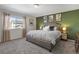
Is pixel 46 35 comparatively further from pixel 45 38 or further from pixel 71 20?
pixel 71 20

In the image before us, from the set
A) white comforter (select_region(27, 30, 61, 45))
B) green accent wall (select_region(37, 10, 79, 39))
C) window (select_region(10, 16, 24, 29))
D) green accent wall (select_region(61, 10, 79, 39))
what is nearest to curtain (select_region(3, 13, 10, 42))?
window (select_region(10, 16, 24, 29))

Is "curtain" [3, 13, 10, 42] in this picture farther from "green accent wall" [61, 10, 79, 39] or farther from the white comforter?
"green accent wall" [61, 10, 79, 39]

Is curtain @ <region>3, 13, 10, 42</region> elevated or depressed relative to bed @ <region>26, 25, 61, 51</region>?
elevated

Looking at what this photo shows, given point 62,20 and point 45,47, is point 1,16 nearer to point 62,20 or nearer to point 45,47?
point 45,47

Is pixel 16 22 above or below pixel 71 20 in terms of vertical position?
below

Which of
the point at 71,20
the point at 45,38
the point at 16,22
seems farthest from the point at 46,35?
the point at 71,20

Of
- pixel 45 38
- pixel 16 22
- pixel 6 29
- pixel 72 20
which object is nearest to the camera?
pixel 16 22

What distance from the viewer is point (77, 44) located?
8.22 feet

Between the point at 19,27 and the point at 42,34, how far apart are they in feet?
3.34

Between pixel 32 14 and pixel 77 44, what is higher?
pixel 32 14

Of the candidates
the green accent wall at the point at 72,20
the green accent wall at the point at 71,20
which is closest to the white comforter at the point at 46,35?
the green accent wall at the point at 71,20

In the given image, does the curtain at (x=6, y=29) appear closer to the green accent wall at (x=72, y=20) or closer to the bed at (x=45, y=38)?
the bed at (x=45, y=38)
